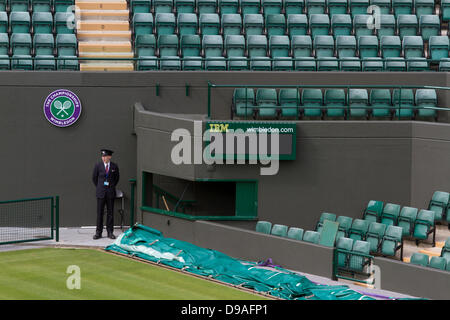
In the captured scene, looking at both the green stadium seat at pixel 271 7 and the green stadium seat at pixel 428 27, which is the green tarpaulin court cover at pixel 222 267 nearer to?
the green stadium seat at pixel 271 7

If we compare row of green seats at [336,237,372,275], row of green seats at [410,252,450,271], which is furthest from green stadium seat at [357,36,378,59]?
row of green seats at [410,252,450,271]

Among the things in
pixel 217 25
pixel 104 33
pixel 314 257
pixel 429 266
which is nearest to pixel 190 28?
pixel 217 25

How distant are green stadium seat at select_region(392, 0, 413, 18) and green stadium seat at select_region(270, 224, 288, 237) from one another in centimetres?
1038

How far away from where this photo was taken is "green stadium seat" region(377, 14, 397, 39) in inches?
1059

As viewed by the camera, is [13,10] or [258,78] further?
[13,10]

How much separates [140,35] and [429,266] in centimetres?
1113

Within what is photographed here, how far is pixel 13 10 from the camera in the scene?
2656 cm

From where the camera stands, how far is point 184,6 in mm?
27266

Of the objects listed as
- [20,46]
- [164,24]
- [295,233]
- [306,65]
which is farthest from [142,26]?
[295,233]

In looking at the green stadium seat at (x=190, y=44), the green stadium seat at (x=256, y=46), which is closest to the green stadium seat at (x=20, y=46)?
the green stadium seat at (x=190, y=44)

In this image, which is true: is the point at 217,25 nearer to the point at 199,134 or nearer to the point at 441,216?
the point at 199,134

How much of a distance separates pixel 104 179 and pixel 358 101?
6527 millimetres

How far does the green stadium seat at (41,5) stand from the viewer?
2675 centimetres
